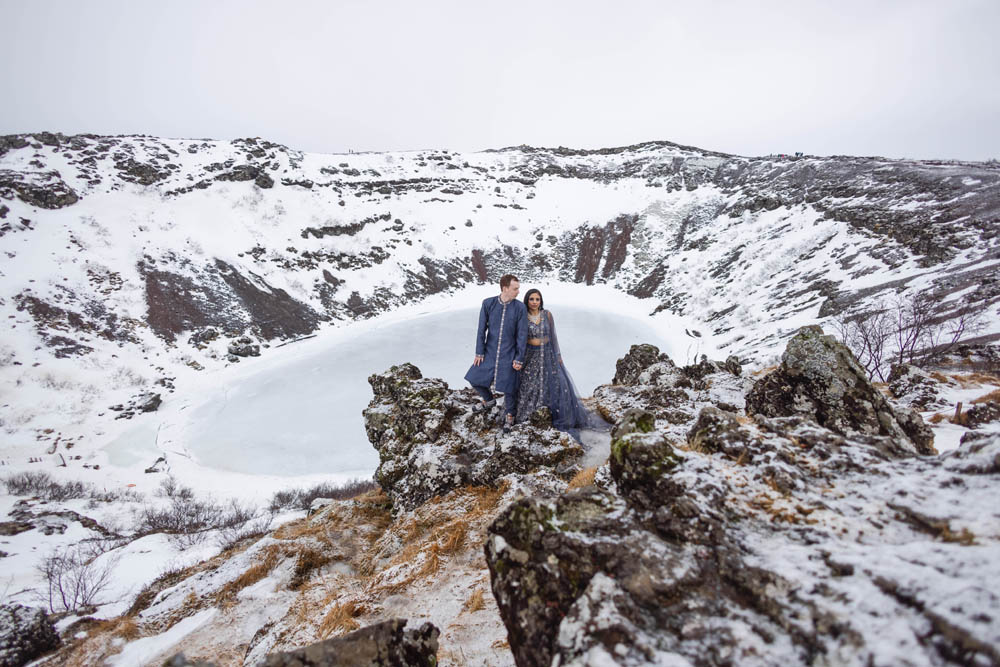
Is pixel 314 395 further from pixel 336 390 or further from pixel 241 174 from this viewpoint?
pixel 241 174

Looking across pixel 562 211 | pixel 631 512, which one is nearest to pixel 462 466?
pixel 631 512

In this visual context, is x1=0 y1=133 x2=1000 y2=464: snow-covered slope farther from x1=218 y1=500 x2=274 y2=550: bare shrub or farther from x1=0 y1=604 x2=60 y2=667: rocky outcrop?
x1=0 y1=604 x2=60 y2=667: rocky outcrop

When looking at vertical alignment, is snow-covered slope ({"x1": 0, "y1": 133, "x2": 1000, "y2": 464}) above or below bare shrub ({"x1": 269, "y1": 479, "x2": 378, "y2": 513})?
above

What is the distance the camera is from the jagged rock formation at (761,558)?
4.22 feet

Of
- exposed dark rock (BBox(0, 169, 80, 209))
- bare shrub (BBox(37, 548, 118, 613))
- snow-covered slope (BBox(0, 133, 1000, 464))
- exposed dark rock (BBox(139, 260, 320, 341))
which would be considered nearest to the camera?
bare shrub (BBox(37, 548, 118, 613))

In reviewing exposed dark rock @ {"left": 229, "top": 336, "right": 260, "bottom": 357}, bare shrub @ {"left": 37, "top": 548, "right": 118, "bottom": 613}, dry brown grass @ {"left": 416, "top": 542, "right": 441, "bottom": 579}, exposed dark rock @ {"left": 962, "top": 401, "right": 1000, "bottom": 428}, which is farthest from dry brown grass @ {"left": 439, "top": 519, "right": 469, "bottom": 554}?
exposed dark rock @ {"left": 229, "top": 336, "right": 260, "bottom": 357}

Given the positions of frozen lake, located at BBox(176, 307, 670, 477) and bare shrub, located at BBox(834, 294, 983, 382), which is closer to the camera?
bare shrub, located at BBox(834, 294, 983, 382)

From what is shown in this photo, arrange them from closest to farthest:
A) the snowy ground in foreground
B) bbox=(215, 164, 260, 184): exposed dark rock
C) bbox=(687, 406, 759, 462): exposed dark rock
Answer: bbox=(687, 406, 759, 462): exposed dark rock → the snowy ground in foreground → bbox=(215, 164, 260, 184): exposed dark rock

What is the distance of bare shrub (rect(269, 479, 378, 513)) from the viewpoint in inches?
526

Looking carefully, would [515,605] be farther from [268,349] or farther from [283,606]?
[268,349]

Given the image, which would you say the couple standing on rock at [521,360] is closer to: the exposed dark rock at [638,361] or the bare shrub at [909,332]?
the exposed dark rock at [638,361]

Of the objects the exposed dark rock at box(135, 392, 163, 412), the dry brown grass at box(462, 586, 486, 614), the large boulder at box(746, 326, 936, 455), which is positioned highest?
the large boulder at box(746, 326, 936, 455)

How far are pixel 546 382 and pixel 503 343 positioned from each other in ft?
2.87

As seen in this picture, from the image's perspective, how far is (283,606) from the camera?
3.86 meters
